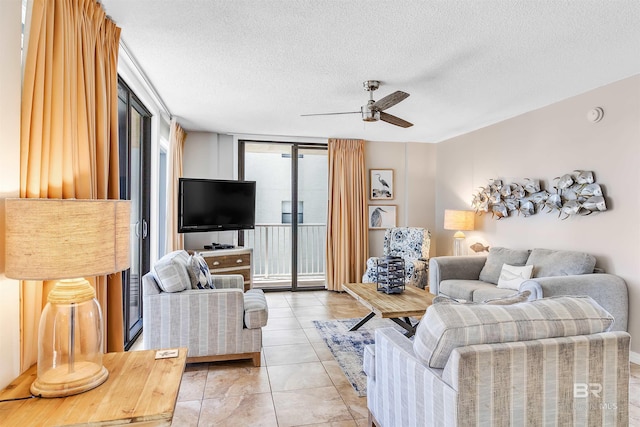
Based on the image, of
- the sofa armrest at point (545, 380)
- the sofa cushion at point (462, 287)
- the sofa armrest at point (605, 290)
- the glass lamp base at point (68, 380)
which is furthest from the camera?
the sofa cushion at point (462, 287)

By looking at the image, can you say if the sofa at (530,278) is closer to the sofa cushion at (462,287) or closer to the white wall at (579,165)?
the sofa cushion at (462,287)

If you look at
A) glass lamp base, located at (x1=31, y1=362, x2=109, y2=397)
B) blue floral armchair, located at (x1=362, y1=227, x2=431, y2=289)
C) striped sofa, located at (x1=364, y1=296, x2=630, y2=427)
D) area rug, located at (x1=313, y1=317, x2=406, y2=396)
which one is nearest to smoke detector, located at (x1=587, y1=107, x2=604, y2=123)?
blue floral armchair, located at (x1=362, y1=227, x2=431, y2=289)

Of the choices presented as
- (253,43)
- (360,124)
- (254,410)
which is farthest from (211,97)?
(254,410)

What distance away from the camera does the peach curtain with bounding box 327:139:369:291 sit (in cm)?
577

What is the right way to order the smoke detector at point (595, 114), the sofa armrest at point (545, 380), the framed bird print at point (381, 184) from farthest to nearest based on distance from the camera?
the framed bird print at point (381, 184) < the smoke detector at point (595, 114) < the sofa armrest at point (545, 380)

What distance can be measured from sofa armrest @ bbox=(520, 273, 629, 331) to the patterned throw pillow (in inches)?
107

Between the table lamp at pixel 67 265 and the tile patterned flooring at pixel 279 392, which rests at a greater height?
the table lamp at pixel 67 265

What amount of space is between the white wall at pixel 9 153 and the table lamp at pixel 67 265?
0.15 meters

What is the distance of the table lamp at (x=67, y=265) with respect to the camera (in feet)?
3.74

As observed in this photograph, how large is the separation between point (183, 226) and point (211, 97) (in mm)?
1555

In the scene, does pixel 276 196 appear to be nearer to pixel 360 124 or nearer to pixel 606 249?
pixel 360 124

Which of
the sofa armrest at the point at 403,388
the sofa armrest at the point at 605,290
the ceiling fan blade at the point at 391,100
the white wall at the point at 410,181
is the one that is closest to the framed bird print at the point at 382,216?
the white wall at the point at 410,181

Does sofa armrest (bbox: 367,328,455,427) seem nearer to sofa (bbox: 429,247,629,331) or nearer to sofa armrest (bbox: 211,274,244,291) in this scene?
sofa (bbox: 429,247,629,331)

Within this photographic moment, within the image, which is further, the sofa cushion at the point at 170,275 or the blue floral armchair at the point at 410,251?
the blue floral armchair at the point at 410,251
